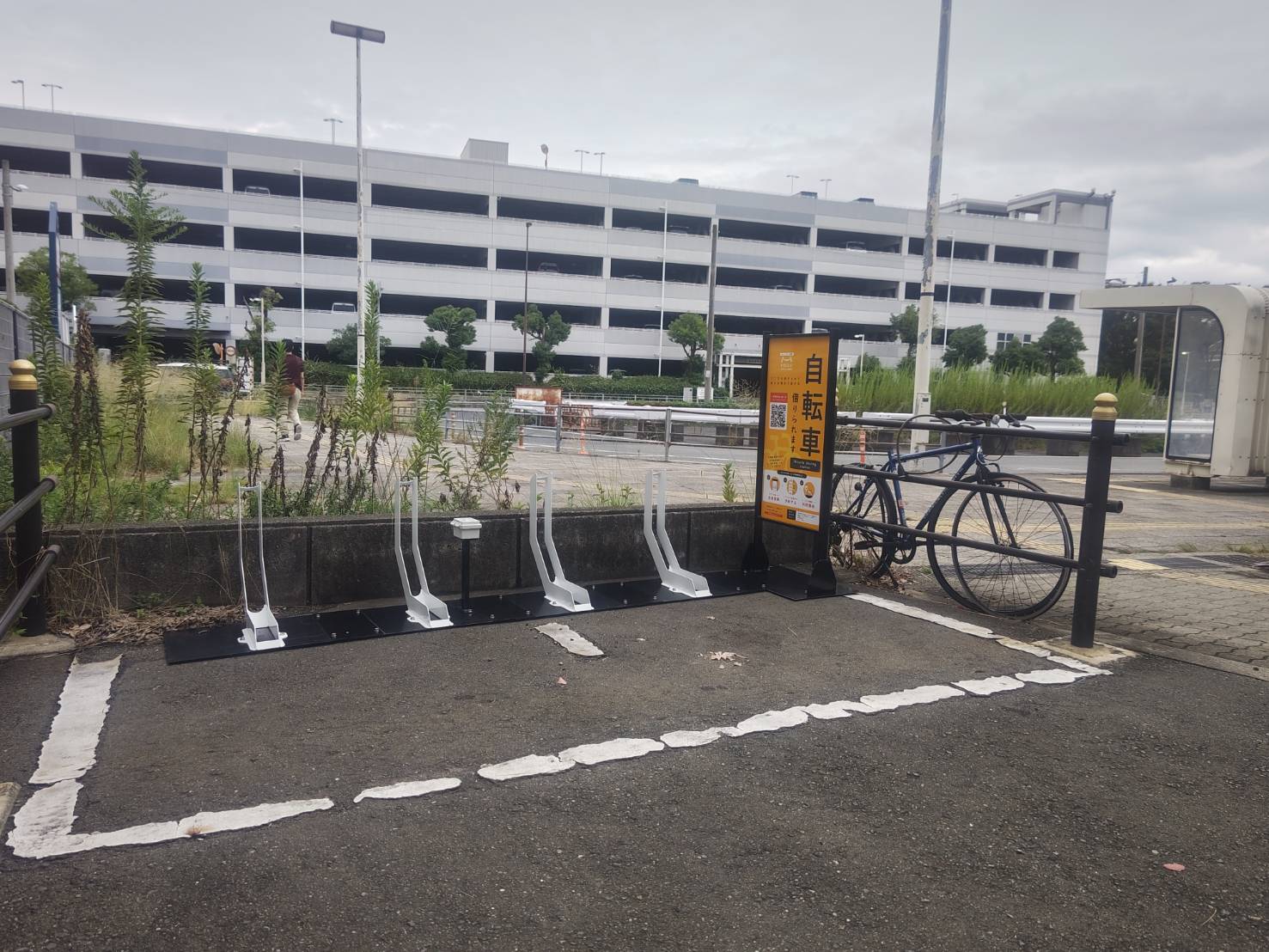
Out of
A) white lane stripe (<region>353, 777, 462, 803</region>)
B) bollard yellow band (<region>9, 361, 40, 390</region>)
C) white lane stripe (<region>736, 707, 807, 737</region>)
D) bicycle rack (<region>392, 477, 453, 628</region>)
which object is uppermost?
bollard yellow band (<region>9, 361, 40, 390</region>)

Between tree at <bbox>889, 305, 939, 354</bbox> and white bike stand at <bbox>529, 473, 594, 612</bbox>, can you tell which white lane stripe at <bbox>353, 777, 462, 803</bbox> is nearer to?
white bike stand at <bbox>529, 473, 594, 612</bbox>

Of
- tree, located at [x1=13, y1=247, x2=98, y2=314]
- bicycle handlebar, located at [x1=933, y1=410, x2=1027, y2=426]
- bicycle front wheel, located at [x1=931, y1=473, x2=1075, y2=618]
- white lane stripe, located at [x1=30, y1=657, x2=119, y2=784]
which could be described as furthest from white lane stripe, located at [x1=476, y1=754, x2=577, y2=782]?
tree, located at [x1=13, y1=247, x2=98, y2=314]

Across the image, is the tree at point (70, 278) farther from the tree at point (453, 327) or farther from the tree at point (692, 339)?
the tree at point (692, 339)

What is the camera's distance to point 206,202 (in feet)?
186

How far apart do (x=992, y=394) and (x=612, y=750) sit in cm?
2442

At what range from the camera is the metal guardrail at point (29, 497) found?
4910 millimetres

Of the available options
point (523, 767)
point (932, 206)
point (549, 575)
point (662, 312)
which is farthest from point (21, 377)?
point (662, 312)

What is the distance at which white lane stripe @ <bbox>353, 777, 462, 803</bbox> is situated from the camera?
343 centimetres

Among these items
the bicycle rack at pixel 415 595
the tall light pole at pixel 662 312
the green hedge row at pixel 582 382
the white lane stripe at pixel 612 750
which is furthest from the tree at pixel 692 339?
the white lane stripe at pixel 612 750

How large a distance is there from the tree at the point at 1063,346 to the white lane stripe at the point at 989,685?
48.7 metres

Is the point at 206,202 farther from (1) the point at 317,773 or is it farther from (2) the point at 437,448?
(1) the point at 317,773

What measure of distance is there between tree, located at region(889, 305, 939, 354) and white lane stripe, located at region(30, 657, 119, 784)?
6259cm

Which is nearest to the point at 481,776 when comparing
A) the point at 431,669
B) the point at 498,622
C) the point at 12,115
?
the point at 431,669

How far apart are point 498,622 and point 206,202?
59438mm
